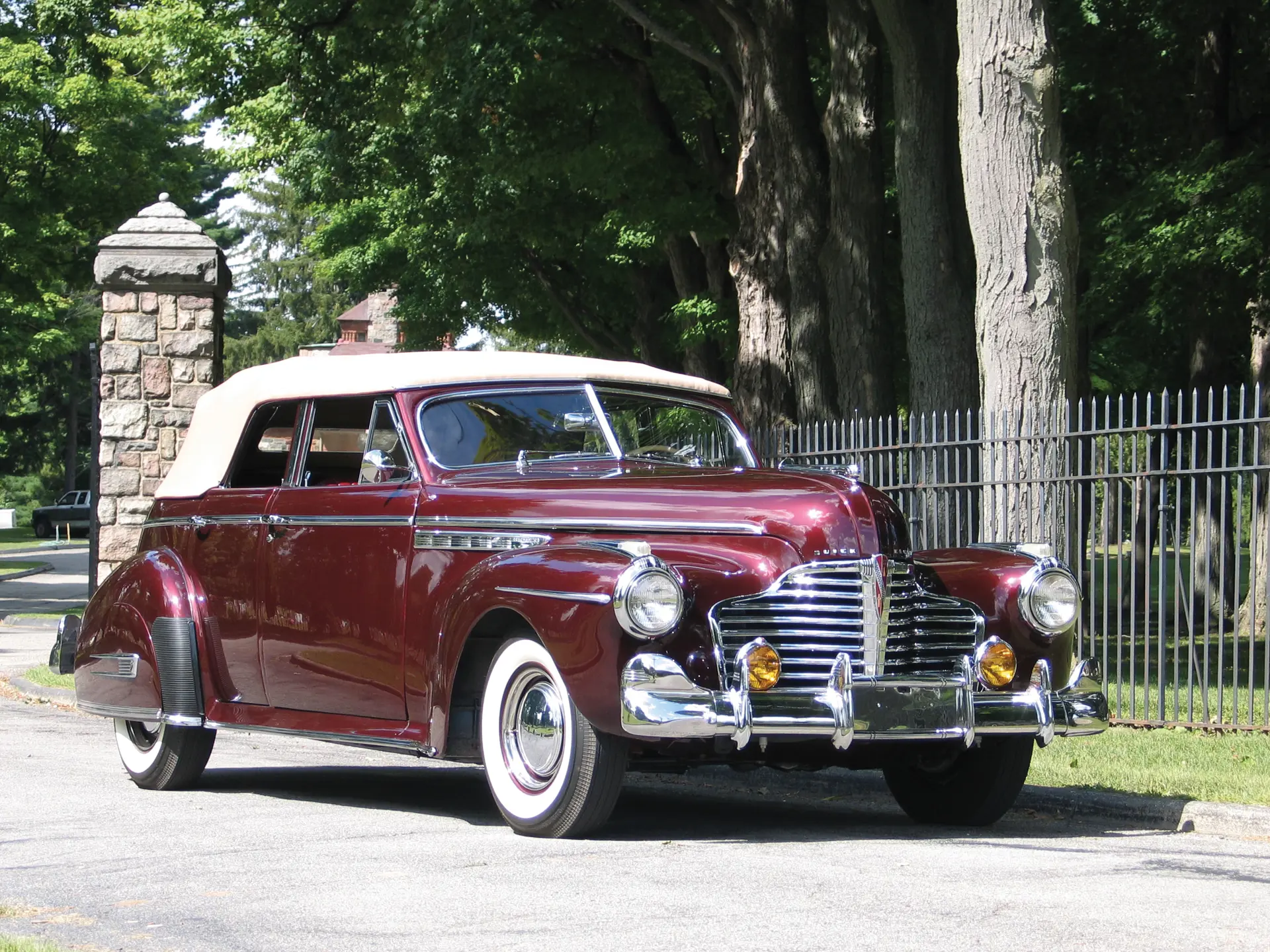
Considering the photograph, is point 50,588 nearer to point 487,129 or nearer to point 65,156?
point 65,156

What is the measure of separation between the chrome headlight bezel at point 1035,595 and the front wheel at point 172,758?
4249 millimetres

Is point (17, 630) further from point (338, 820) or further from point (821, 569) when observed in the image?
point (821, 569)

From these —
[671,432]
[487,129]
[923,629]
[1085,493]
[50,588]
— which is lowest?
[50,588]

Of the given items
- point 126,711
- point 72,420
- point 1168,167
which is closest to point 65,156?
point 1168,167

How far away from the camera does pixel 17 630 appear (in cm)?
2077

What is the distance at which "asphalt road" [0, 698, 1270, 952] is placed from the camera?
514cm

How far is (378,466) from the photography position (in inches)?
307

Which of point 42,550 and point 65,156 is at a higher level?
point 65,156

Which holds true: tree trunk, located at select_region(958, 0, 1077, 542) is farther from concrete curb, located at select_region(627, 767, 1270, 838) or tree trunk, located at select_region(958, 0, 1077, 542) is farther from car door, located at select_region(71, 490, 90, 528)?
car door, located at select_region(71, 490, 90, 528)

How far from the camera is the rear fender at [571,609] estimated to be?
6.52m

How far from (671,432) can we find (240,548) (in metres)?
2.24

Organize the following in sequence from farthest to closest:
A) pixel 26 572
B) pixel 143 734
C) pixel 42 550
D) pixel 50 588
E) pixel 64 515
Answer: pixel 64 515
pixel 42 550
pixel 26 572
pixel 50 588
pixel 143 734

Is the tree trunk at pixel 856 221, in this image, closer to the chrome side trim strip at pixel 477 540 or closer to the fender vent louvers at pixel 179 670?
the fender vent louvers at pixel 179 670

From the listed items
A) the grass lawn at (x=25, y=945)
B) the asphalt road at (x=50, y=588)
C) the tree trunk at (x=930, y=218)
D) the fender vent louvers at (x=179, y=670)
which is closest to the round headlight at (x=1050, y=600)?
the fender vent louvers at (x=179, y=670)
